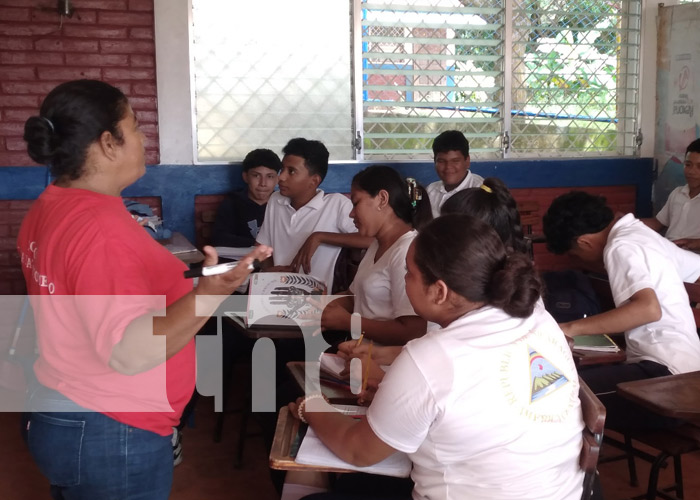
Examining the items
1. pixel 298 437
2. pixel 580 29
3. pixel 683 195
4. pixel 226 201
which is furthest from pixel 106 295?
pixel 580 29

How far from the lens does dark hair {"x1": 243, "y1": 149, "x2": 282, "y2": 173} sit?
4.25 m

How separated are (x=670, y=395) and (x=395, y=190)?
1.12 m

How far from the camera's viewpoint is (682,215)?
4.81 meters

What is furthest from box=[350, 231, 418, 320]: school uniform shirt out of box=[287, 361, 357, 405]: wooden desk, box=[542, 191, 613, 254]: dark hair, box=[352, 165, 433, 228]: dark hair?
box=[542, 191, 613, 254]: dark hair

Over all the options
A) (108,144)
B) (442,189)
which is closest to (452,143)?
(442,189)

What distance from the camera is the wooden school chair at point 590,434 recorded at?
1.54 meters

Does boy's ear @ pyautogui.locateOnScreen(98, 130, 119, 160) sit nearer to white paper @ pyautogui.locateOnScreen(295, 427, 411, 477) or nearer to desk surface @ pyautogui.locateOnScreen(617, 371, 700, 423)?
white paper @ pyautogui.locateOnScreen(295, 427, 411, 477)

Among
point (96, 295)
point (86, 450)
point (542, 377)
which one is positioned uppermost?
point (96, 295)

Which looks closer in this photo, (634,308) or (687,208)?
(634,308)

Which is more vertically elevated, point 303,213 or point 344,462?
point 303,213

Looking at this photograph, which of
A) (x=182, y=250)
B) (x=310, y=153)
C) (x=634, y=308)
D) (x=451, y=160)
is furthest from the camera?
(x=451, y=160)

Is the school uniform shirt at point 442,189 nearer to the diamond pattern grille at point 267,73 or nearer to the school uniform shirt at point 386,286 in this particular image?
the diamond pattern grille at point 267,73

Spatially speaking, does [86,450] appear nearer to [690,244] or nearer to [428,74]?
[690,244]

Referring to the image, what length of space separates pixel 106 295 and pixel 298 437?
632 millimetres
